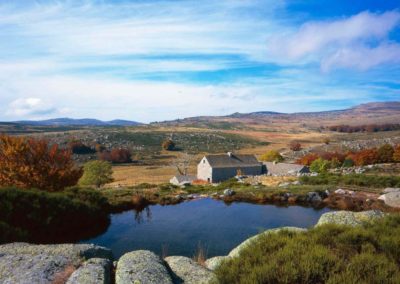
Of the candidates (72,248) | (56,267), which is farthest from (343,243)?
(72,248)

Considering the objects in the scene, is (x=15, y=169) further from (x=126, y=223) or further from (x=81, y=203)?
(x=126, y=223)

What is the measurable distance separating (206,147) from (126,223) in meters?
111

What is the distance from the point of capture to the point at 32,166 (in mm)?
31766

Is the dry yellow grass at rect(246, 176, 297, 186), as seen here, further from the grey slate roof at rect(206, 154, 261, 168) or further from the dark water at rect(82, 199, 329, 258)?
the dark water at rect(82, 199, 329, 258)

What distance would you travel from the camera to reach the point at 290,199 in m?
39.1

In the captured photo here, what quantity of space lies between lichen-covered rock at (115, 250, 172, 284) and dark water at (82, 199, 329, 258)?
9.39m

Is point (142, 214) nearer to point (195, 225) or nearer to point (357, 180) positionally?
point (195, 225)

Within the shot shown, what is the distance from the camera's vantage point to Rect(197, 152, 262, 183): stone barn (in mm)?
66188

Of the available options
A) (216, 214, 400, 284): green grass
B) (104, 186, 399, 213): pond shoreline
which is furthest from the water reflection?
(216, 214, 400, 284): green grass

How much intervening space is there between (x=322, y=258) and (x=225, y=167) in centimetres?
5974

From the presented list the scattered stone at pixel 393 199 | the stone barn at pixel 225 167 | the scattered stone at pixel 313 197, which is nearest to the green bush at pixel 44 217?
the scattered stone at pixel 313 197

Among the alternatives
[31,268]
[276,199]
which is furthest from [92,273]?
[276,199]

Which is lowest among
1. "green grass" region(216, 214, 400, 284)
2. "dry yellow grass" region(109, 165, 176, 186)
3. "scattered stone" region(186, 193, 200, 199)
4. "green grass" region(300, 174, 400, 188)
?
"dry yellow grass" region(109, 165, 176, 186)

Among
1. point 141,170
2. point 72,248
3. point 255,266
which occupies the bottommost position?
point 141,170
